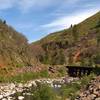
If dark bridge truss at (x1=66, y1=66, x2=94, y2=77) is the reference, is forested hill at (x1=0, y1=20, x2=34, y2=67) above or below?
above

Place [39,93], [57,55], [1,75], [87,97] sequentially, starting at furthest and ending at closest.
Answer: [57,55] → [1,75] → [39,93] → [87,97]

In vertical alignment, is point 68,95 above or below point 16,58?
below

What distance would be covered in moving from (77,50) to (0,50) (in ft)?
321

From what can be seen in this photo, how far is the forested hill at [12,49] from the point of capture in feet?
343

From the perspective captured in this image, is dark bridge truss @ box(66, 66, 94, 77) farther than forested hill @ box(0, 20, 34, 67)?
Yes

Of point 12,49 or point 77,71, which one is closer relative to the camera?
point 12,49

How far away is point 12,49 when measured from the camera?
367 ft

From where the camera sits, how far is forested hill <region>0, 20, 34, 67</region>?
104438mm

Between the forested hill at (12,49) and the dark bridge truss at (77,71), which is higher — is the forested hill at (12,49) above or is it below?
above

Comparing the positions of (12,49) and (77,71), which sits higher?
(12,49)

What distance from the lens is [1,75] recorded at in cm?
9262

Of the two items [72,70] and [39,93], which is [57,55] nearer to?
[72,70]

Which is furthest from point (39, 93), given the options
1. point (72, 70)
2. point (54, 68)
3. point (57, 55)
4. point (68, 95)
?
point (57, 55)

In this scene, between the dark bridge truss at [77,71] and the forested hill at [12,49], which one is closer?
the forested hill at [12,49]
